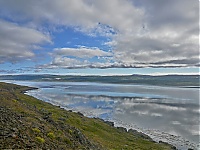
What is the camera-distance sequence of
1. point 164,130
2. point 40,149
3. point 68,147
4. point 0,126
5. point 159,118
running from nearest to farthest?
point 40,149 → point 0,126 → point 68,147 → point 164,130 → point 159,118

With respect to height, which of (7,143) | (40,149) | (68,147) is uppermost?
(7,143)

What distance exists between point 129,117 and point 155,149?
1795 inches

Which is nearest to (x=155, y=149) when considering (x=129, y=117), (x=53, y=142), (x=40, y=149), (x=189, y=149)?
(x=189, y=149)

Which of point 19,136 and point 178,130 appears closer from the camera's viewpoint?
point 19,136

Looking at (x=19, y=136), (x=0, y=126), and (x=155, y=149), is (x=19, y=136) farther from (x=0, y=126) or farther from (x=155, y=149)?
(x=155, y=149)

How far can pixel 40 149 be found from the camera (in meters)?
17.8

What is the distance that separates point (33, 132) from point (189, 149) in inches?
1724

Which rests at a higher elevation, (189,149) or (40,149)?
(40,149)

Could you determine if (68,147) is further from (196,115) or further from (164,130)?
(196,115)

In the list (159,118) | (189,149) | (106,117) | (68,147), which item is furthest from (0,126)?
(159,118)

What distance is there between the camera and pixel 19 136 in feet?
59.7

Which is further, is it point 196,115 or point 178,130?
point 196,115

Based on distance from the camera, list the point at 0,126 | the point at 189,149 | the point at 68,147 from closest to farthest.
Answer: the point at 0,126, the point at 68,147, the point at 189,149

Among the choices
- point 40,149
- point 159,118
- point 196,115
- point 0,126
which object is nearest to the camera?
point 40,149
